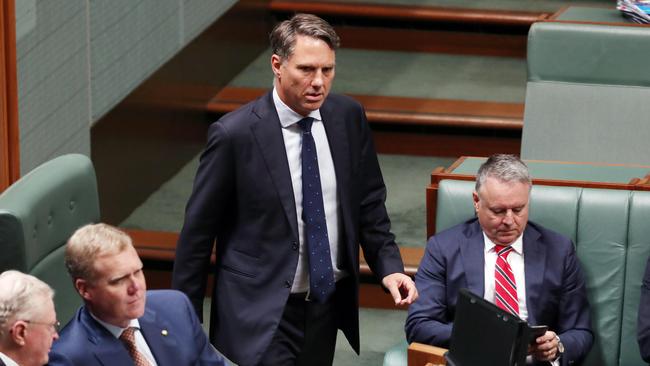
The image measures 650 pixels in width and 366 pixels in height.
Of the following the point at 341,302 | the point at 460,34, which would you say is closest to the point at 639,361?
the point at 341,302

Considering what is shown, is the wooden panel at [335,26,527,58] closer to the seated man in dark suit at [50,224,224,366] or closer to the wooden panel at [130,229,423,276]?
the wooden panel at [130,229,423,276]

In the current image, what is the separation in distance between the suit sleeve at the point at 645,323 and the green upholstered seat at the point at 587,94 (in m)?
1.55

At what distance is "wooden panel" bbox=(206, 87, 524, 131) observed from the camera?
5957 millimetres

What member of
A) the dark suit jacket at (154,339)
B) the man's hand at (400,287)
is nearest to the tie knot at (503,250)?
the man's hand at (400,287)

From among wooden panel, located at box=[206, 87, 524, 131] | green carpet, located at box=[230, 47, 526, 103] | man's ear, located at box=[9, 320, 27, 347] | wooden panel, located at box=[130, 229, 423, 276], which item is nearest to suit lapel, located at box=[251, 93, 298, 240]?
man's ear, located at box=[9, 320, 27, 347]

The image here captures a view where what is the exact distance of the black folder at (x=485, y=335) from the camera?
310 centimetres

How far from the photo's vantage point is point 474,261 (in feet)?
12.1

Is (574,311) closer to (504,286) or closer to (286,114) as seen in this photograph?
(504,286)

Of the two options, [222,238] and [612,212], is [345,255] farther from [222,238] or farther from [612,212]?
[612,212]

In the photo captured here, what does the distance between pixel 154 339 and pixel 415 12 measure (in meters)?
4.03

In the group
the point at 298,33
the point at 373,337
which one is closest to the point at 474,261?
the point at 298,33

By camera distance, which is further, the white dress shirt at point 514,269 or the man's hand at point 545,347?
the white dress shirt at point 514,269

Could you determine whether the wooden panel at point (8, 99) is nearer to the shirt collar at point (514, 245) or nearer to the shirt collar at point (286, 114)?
the shirt collar at point (286, 114)

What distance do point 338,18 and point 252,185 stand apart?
11.7 feet
